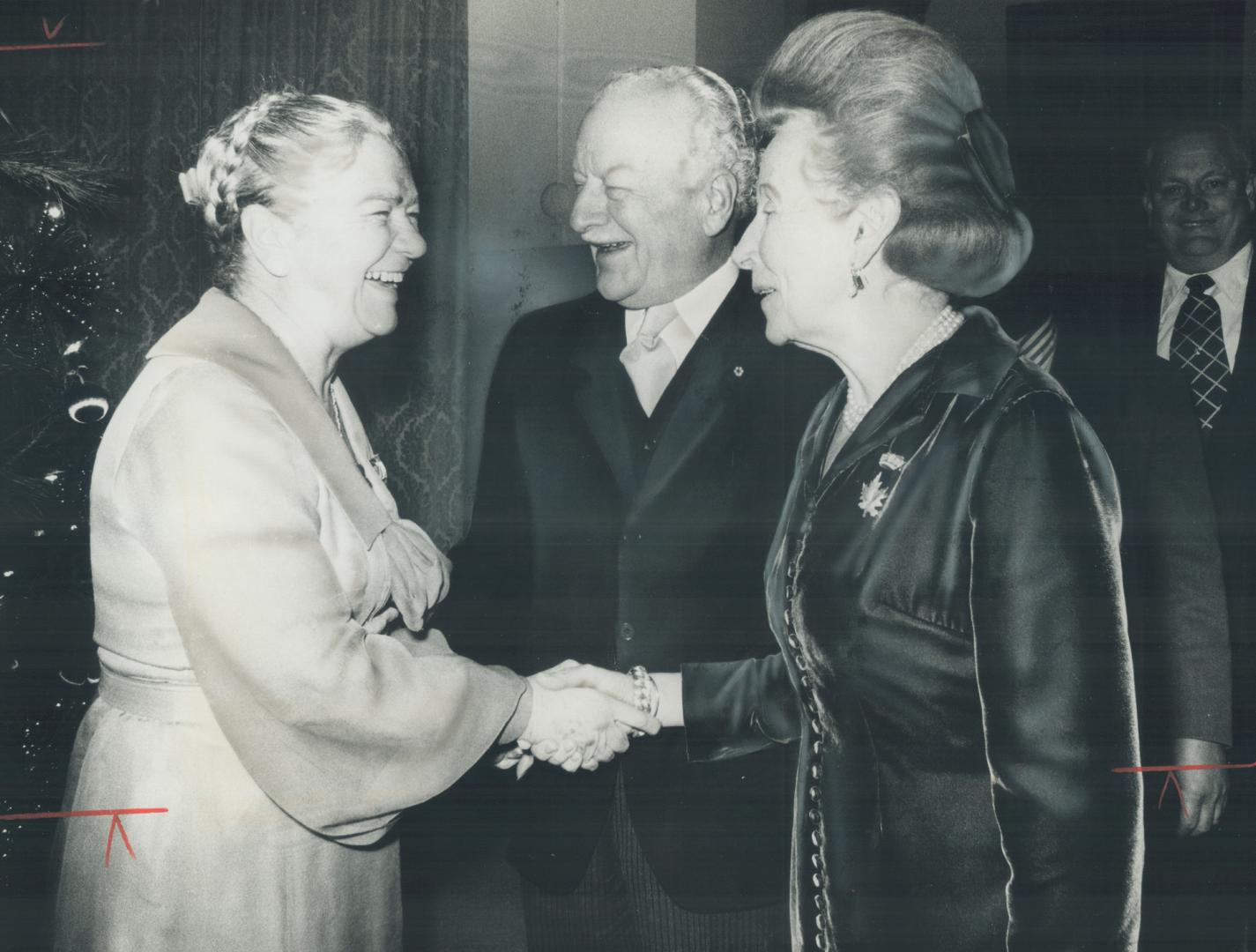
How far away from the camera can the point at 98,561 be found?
5.82 feet

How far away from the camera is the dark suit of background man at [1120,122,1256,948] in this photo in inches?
76.5

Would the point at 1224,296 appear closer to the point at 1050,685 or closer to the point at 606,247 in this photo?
the point at 1050,685

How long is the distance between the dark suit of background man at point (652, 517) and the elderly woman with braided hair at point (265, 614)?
0.15 m

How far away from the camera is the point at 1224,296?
1963 millimetres

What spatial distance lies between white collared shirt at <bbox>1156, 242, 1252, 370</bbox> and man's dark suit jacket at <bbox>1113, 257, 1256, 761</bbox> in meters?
0.01

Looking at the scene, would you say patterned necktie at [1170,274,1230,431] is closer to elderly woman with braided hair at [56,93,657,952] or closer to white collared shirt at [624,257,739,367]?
white collared shirt at [624,257,739,367]

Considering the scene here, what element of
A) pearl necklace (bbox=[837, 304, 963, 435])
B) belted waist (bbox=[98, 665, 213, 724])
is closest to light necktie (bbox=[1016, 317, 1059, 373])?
pearl necklace (bbox=[837, 304, 963, 435])

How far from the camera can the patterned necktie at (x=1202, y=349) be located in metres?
1.95

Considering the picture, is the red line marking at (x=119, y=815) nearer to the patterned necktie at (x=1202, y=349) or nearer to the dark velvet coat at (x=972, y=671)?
the dark velvet coat at (x=972, y=671)

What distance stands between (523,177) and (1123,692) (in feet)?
4.30

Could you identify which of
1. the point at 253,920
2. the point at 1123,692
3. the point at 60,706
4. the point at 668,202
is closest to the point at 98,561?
the point at 60,706

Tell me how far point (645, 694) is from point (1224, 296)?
1243 mm

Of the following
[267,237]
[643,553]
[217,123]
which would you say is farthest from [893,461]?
[217,123]

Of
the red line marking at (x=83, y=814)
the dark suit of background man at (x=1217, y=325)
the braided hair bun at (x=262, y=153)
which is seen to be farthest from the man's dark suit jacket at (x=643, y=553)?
the dark suit of background man at (x=1217, y=325)
